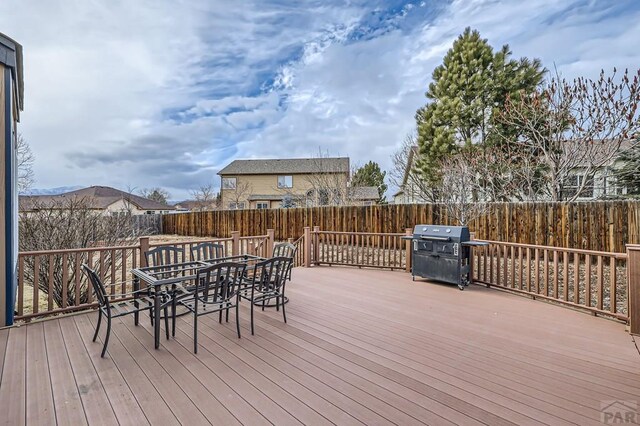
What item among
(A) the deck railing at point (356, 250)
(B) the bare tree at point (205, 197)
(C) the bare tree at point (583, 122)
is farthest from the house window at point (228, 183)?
(C) the bare tree at point (583, 122)

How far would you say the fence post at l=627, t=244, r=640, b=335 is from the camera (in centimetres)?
315

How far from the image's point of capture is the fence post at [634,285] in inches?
124

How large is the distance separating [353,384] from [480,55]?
571 inches

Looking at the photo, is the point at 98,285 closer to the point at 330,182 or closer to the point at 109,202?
the point at 330,182

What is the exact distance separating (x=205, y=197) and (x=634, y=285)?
28.2m

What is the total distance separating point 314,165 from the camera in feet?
69.7

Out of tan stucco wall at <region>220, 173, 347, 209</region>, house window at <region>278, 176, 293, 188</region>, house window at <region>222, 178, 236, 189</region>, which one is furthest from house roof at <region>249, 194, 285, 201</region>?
house window at <region>222, 178, 236, 189</region>

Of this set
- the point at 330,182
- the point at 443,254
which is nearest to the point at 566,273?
the point at 443,254

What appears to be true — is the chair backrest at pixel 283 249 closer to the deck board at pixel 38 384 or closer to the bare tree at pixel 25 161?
the deck board at pixel 38 384

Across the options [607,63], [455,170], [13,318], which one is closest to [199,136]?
[455,170]

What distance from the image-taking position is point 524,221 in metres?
7.76

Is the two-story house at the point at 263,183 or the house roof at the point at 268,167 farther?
the house roof at the point at 268,167

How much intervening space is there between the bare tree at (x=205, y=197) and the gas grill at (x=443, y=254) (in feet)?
80.5

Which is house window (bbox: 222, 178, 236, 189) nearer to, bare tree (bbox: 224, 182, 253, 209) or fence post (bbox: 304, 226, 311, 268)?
bare tree (bbox: 224, 182, 253, 209)
